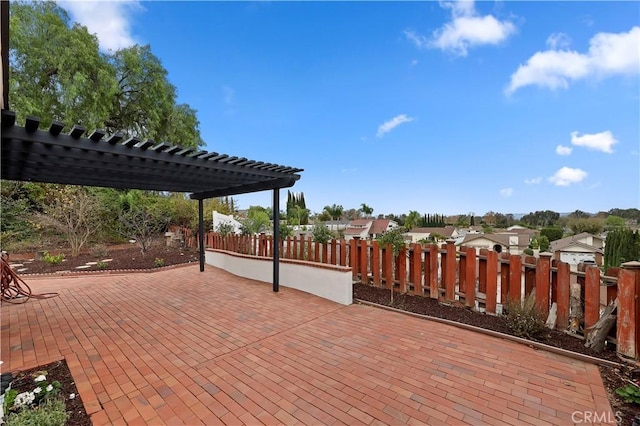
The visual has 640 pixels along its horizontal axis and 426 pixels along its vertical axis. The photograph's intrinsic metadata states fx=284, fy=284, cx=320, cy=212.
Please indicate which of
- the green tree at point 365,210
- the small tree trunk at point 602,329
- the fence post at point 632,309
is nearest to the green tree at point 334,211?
the green tree at point 365,210

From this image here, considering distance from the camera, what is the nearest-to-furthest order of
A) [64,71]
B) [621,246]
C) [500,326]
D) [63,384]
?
[63,384], [500,326], [621,246], [64,71]

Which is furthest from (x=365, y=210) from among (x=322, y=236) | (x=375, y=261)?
(x=375, y=261)

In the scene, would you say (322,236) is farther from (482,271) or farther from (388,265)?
(482,271)

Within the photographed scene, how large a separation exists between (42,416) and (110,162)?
2933 millimetres

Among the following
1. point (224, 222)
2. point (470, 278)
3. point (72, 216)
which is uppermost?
Result: point (72, 216)

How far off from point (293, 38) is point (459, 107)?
730cm

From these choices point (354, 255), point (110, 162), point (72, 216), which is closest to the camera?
point (110, 162)

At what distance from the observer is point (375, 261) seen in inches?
229

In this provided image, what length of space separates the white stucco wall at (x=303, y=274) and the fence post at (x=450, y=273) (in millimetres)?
1667

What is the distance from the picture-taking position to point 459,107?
38.8ft

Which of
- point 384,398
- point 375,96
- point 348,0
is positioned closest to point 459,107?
point 375,96

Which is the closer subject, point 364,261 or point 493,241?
point 364,261

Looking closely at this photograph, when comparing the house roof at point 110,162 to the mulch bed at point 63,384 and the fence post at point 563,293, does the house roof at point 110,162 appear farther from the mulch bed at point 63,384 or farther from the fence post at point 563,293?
the fence post at point 563,293

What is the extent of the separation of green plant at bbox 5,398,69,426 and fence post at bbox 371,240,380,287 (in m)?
4.79
